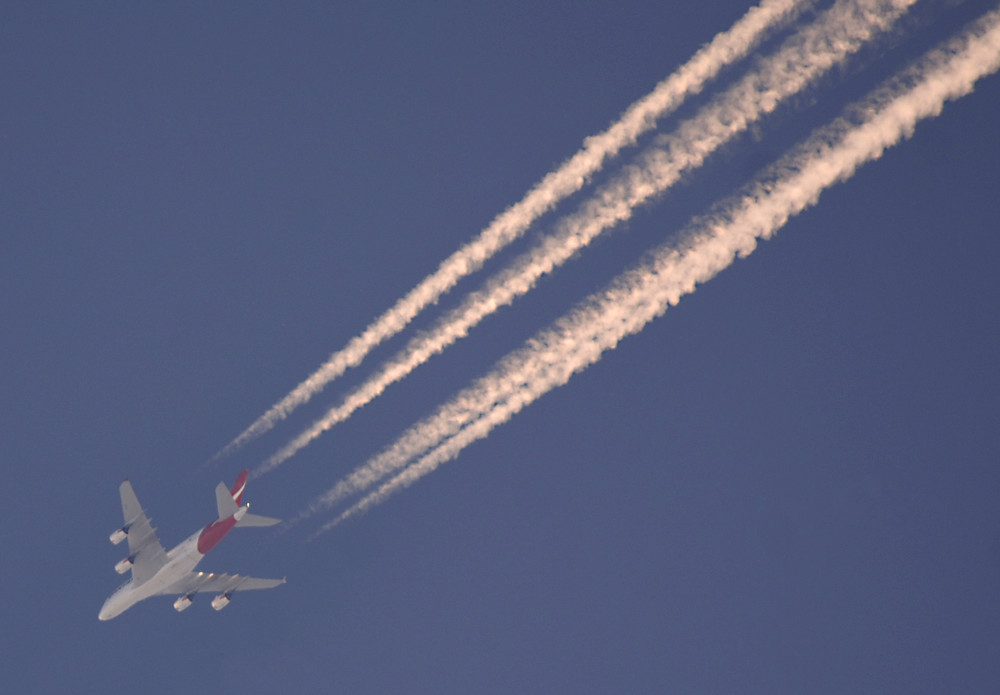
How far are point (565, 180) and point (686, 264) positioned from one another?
540 cm

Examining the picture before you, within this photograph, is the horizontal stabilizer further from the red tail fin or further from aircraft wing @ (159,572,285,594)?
aircraft wing @ (159,572,285,594)

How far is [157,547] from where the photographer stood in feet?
137

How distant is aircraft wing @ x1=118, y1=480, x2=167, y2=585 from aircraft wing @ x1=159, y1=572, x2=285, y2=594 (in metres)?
2.50

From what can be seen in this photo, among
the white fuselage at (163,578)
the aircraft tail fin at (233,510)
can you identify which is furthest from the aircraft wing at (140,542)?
the aircraft tail fin at (233,510)

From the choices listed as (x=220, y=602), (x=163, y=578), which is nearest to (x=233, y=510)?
(x=163, y=578)

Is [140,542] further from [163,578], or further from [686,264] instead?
[686,264]

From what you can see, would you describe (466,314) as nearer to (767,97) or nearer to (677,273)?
(677,273)

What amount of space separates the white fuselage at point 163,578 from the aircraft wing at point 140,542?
51 cm

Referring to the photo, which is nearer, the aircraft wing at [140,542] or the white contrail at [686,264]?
the white contrail at [686,264]

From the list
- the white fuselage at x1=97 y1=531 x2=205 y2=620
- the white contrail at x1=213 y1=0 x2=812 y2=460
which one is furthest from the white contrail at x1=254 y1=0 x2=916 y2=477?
the white fuselage at x1=97 y1=531 x2=205 y2=620

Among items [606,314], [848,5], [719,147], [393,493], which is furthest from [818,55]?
[393,493]

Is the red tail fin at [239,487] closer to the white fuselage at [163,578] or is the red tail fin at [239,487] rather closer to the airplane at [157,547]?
the airplane at [157,547]

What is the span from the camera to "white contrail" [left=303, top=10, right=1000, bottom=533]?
27.8 meters

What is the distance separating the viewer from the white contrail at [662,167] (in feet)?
97.9
